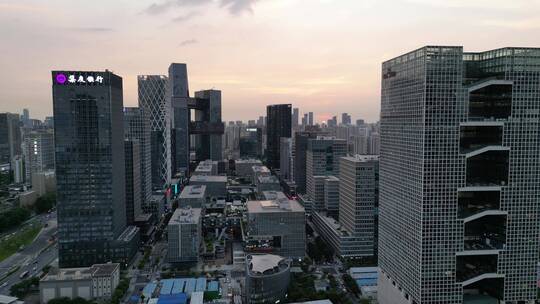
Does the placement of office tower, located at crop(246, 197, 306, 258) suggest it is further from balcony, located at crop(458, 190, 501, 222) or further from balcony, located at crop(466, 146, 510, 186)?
balcony, located at crop(466, 146, 510, 186)

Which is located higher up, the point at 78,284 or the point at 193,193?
the point at 193,193

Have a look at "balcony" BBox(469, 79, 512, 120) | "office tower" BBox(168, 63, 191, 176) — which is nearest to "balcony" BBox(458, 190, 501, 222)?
"balcony" BBox(469, 79, 512, 120)

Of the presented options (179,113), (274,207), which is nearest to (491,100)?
(274,207)

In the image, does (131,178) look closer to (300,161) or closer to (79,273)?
(79,273)

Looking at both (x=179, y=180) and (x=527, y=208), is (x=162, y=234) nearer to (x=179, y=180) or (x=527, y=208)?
(x=179, y=180)

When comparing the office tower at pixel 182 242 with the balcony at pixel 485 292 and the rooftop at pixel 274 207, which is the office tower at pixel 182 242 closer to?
the rooftop at pixel 274 207
